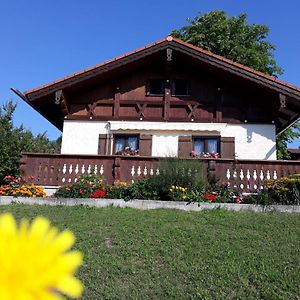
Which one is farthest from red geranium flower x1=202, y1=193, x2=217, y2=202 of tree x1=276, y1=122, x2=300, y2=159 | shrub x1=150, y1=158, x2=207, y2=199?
tree x1=276, y1=122, x2=300, y2=159

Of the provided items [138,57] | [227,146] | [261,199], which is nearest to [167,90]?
[138,57]

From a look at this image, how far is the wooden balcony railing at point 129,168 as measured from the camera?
12078 millimetres

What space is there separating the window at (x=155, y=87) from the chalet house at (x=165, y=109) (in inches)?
1.6

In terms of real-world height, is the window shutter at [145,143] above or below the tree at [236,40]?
below

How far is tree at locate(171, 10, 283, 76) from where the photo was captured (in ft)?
88.3

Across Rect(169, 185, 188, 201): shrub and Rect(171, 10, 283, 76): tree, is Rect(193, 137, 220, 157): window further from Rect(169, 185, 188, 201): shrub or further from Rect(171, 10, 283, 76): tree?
Rect(171, 10, 283, 76): tree

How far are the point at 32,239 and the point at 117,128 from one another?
15733 millimetres

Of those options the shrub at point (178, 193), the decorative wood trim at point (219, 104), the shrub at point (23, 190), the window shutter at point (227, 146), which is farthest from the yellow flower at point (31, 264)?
the decorative wood trim at point (219, 104)

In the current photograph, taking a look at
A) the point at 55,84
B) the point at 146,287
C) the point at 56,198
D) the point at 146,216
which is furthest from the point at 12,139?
the point at 146,287

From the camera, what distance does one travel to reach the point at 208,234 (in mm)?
7617

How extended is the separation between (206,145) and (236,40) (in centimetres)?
1479

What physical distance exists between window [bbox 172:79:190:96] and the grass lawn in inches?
310

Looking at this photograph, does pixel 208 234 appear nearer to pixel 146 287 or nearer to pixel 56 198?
pixel 146 287

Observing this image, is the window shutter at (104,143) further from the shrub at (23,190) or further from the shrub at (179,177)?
the shrub at (179,177)
